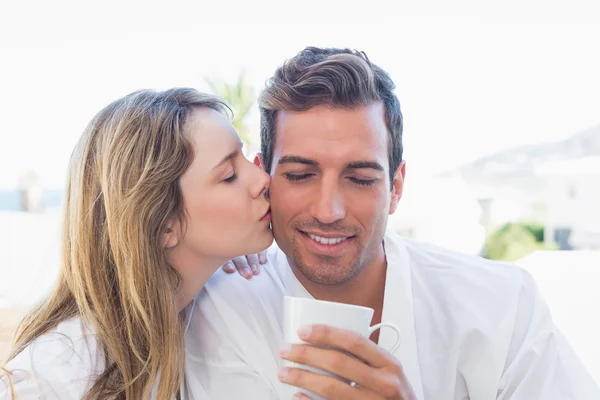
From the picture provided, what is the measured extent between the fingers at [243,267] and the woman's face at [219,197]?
0.22m

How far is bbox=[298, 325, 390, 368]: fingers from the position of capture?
51.8 inches

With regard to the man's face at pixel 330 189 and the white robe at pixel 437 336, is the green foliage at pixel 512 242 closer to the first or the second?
the white robe at pixel 437 336

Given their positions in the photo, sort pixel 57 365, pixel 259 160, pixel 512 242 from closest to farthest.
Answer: pixel 57 365
pixel 259 160
pixel 512 242

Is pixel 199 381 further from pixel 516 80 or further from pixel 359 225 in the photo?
pixel 516 80

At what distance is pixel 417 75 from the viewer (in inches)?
1430

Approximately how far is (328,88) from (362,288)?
671mm

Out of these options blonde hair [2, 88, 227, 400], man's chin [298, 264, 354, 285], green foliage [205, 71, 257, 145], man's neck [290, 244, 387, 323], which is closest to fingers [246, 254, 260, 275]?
man's neck [290, 244, 387, 323]

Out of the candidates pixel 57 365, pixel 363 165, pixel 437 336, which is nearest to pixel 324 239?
pixel 363 165

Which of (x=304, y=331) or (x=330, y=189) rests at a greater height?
(x=330, y=189)

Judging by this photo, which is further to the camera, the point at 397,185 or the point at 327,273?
the point at 397,185

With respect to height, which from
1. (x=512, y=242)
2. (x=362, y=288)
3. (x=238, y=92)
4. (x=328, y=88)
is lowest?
(x=512, y=242)

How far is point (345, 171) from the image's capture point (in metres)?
2.00

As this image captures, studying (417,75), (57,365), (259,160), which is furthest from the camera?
(417,75)

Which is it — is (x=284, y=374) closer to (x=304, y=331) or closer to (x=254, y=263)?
(x=304, y=331)
